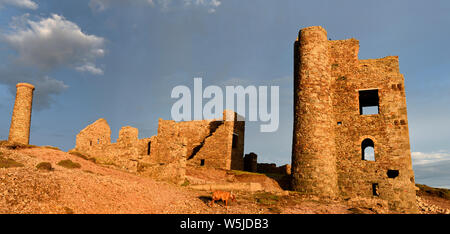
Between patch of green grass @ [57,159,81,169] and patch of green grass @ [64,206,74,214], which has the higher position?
patch of green grass @ [57,159,81,169]

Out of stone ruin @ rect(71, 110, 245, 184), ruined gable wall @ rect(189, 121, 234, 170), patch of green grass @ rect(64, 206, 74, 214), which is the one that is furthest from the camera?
ruined gable wall @ rect(189, 121, 234, 170)

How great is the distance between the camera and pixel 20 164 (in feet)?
42.8

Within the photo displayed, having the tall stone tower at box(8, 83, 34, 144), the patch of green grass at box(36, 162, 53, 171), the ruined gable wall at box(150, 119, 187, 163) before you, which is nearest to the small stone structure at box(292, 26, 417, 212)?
the ruined gable wall at box(150, 119, 187, 163)

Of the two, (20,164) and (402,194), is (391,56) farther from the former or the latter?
(20,164)

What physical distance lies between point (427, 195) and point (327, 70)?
50.9ft

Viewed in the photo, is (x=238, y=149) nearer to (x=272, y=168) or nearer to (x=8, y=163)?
(x=272, y=168)

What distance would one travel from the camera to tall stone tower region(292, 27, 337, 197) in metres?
19.6

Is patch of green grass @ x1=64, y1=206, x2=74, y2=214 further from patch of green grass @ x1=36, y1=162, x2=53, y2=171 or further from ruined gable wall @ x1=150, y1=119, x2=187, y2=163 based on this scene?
ruined gable wall @ x1=150, y1=119, x2=187, y2=163

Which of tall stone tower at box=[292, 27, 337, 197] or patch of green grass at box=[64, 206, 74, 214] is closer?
patch of green grass at box=[64, 206, 74, 214]

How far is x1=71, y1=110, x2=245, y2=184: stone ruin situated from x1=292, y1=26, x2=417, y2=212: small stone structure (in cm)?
719

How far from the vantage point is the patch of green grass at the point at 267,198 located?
14.6 metres

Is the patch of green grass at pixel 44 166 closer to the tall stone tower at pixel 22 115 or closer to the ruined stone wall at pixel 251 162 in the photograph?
the tall stone tower at pixel 22 115

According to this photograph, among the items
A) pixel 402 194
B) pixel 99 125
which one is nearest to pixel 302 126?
pixel 402 194

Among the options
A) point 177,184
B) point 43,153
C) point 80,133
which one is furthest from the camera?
point 80,133
